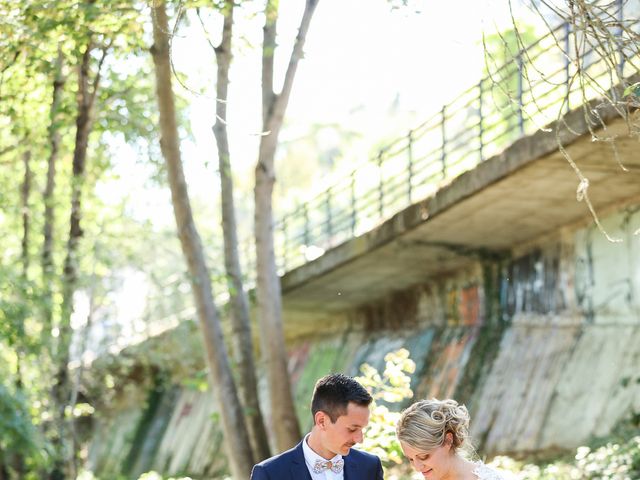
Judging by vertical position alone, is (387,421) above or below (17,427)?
below

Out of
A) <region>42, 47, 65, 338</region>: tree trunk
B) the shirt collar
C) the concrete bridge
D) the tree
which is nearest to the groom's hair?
the shirt collar

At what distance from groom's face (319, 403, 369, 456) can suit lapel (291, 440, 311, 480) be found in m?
0.18

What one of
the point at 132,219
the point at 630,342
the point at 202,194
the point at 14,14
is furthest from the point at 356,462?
the point at 202,194

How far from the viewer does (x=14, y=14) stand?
1163 centimetres

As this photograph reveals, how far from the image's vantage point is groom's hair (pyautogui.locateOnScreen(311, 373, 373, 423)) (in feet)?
20.7

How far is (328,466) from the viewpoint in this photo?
21.1 feet

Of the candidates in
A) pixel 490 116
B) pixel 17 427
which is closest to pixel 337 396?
pixel 17 427

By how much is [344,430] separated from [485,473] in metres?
0.82

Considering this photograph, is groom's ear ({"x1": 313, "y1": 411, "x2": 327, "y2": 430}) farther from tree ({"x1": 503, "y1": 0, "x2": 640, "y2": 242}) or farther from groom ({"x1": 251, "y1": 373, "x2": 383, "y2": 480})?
tree ({"x1": 503, "y1": 0, "x2": 640, "y2": 242})

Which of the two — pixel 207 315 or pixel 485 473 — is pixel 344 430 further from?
pixel 207 315

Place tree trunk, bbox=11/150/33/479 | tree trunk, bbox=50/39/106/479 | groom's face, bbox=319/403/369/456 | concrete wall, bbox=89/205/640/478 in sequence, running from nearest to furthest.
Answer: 1. groom's face, bbox=319/403/369/456
2. concrete wall, bbox=89/205/640/478
3. tree trunk, bbox=50/39/106/479
4. tree trunk, bbox=11/150/33/479

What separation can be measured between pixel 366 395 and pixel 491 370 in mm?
11446

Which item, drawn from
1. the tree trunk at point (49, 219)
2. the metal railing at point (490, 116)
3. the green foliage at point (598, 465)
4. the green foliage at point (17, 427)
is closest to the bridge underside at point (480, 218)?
the metal railing at point (490, 116)

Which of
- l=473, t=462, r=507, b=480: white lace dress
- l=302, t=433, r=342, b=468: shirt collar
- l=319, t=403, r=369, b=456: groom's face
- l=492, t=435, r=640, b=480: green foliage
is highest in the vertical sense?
l=319, t=403, r=369, b=456: groom's face
